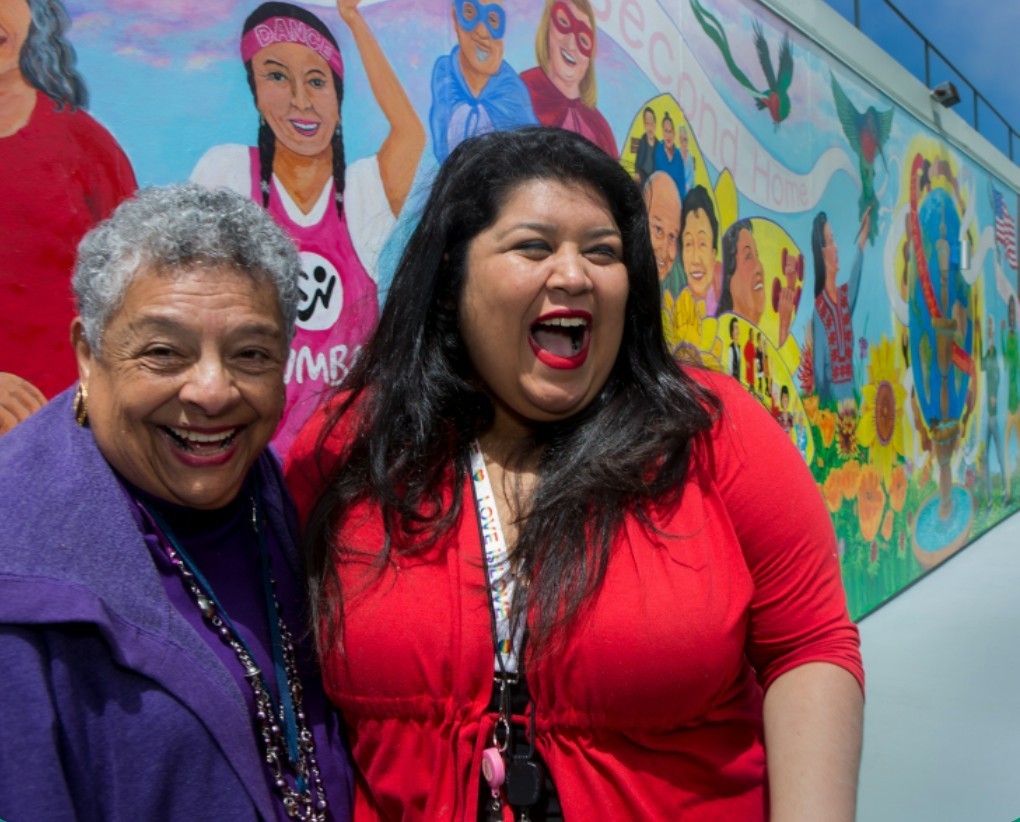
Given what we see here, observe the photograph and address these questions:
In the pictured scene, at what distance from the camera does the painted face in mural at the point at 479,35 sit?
3.11 m

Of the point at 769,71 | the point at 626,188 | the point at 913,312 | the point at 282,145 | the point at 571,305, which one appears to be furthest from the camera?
the point at 913,312

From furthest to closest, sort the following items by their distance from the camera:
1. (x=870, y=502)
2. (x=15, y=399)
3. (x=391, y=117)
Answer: (x=870, y=502)
(x=391, y=117)
(x=15, y=399)

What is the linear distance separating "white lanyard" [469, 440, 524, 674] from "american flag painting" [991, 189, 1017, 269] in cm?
958

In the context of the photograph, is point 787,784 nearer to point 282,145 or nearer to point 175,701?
point 175,701

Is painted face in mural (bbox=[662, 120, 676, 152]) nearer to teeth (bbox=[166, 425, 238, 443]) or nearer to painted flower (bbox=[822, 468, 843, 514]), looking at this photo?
painted flower (bbox=[822, 468, 843, 514])

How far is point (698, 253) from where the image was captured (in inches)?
176

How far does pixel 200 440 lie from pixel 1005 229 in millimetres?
10552

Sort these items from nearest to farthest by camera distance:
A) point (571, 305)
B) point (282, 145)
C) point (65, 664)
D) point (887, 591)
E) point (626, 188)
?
point (65, 664) < point (571, 305) < point (626, 188) < point (282, 145) < point (887, 591)

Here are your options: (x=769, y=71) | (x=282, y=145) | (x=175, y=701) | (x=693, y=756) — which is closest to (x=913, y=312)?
(x=769, y=71)

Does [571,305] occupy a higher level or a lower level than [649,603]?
higher

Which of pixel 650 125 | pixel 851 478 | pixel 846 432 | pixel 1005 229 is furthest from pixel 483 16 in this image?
pixel 1005 229

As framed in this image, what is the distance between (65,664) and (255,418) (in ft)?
1.57

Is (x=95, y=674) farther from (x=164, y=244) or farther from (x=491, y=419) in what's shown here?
(x=491, y=419)

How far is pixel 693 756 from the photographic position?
148 centimetres
